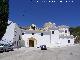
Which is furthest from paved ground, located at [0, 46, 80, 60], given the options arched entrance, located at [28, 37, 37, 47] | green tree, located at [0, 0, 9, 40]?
arched entrance, located at [28, 37, 37, 47]

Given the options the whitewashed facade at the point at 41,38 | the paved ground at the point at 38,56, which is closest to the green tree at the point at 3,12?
the paved ground at the point at 38,56

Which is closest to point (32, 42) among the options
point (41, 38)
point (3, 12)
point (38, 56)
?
point (41, 38)

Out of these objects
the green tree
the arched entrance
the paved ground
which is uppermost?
the green tree

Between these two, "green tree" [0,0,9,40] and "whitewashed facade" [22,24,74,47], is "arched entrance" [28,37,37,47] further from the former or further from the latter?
"green tree" [0,0,9,40]

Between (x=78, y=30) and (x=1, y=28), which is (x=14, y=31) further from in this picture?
(x=78, y=30)

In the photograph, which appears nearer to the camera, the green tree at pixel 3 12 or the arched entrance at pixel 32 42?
the green tree at pixel 3 12

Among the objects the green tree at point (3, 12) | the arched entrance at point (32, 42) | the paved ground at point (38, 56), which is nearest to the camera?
the paved ground at point (38, 56)

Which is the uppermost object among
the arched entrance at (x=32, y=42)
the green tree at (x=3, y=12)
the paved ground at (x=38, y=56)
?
the green tree at (x=3, y=12)

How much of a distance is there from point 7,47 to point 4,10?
1163 centimetres

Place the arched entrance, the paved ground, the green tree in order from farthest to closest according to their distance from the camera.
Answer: the arched entrance < the green tree < the paved ground

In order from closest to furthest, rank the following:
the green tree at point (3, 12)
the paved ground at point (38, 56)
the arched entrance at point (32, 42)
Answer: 1. the paved ground at point (38, 56)
2. the green tree at point (3, 12)
3. the arched entrance at point (32, 42)

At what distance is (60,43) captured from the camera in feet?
264

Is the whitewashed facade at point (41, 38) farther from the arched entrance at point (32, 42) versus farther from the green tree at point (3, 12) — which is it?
the green tree at point (3, 12)

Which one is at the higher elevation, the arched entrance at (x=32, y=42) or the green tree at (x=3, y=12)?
the green tree at (x=3, y=12)
